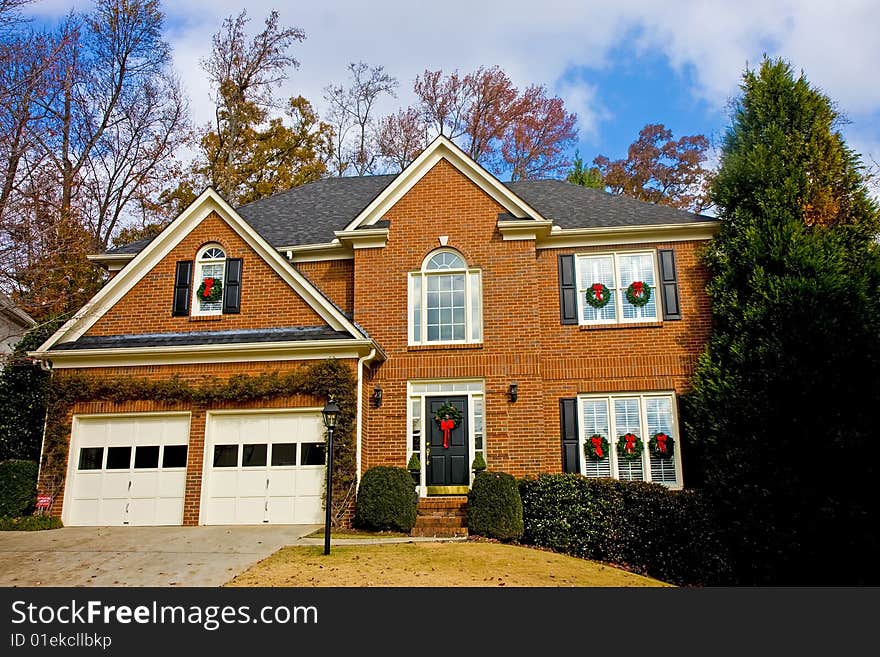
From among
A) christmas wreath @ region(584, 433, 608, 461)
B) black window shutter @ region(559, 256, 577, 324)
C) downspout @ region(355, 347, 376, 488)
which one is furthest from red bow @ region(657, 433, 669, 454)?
downspout @ region(355, 347, 376, 488)

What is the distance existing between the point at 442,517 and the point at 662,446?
4.92 m

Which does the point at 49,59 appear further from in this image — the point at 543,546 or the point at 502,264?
the point at 543,546

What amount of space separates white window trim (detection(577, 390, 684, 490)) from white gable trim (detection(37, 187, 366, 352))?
5963mm

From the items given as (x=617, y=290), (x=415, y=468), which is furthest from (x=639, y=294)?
(x=415, y=468)

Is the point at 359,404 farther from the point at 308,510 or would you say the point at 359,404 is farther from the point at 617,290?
the point at 617,290

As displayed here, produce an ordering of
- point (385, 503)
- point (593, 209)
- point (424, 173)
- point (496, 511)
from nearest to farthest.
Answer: point (496, 511), point (385, 503), point (424, 173), point (593, 209)

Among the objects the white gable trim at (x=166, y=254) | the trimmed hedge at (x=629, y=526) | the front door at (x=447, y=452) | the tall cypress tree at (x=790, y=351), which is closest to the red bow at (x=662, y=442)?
the tall cypress tree at (x=790, y=351)

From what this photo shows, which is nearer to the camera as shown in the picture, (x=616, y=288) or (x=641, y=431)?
(x=641, y=431)

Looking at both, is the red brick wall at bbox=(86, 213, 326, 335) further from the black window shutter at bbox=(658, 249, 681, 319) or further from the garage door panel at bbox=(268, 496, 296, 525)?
the black window shutter at bbox=(658, 249, 681, 319)

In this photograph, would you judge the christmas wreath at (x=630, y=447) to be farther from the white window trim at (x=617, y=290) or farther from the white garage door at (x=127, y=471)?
the white garage door at (x=127, y=471)

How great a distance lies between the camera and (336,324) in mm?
14805

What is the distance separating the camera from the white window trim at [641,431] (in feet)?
48.6

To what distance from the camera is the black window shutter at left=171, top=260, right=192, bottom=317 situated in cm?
1565

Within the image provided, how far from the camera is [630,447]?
15.0m
